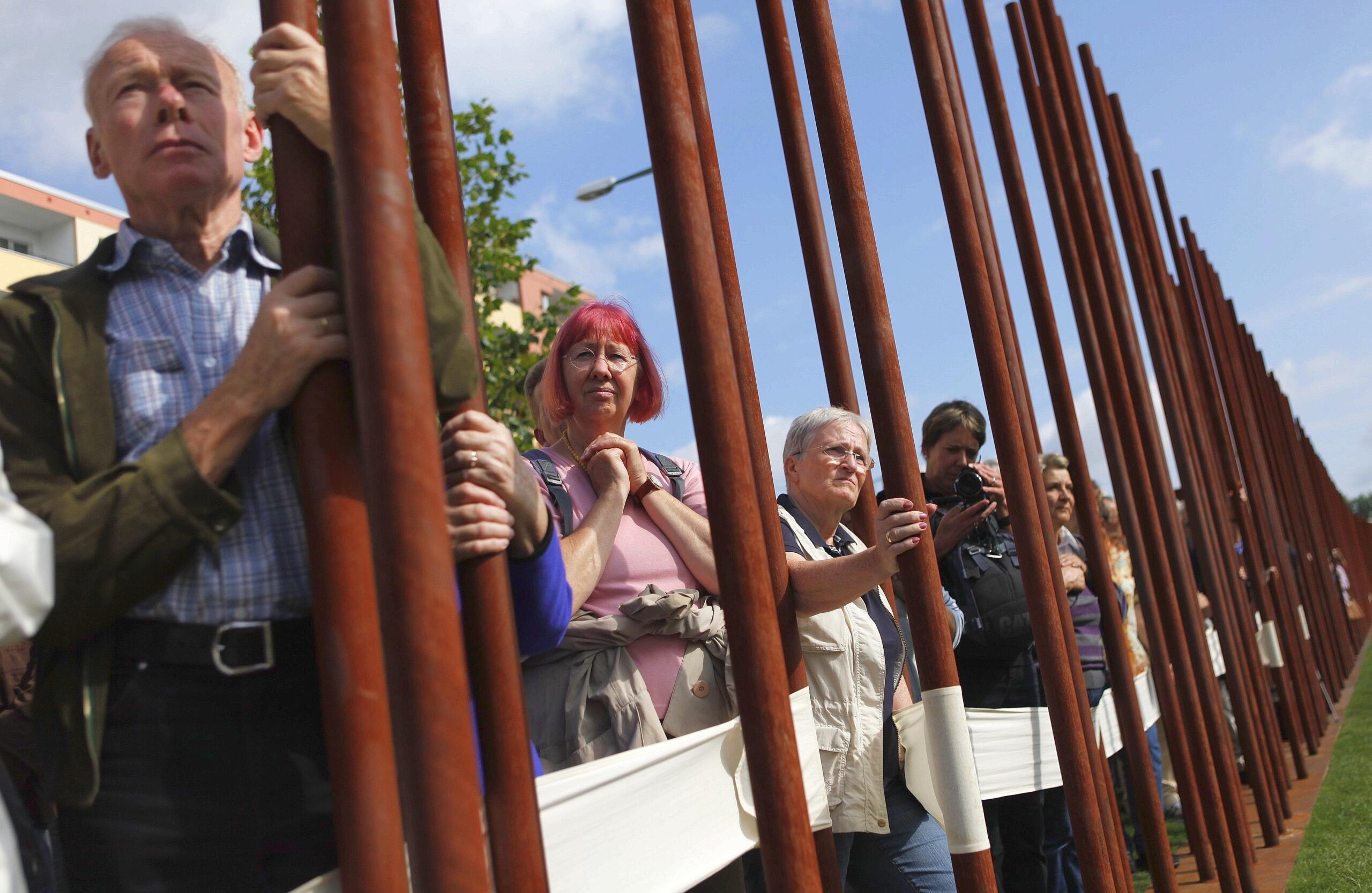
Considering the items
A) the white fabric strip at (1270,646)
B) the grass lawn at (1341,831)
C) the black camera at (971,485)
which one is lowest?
the grass lawn at (1341,831)

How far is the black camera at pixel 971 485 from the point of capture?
3.18 meters

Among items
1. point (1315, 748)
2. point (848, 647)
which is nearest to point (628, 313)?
point (848, 647)

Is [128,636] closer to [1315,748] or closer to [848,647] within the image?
[848,647]

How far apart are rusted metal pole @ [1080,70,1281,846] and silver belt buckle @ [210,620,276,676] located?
5.02m

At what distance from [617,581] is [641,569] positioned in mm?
58

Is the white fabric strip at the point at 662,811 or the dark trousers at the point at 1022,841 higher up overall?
the white fabric strip at the point at 662,811

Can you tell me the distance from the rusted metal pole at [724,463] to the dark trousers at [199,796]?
0.56m

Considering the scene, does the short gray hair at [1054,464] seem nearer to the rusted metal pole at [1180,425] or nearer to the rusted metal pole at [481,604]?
the rusted metal pole at [1180,425]

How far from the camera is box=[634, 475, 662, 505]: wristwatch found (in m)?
2.41

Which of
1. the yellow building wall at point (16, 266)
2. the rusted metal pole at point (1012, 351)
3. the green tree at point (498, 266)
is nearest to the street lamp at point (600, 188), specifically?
the green tree at point (498, 266)

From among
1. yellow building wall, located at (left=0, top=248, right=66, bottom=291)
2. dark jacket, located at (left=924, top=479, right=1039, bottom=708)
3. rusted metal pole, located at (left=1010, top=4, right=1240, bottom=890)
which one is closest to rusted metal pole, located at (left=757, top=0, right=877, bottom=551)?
dark jacket, located at (left=924, top=479, right=1039, bottom=708)

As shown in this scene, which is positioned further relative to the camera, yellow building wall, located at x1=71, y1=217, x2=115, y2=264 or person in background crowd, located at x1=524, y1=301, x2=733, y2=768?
yellow building wall, located at x1=71, y1=217, x2=115, y2=264

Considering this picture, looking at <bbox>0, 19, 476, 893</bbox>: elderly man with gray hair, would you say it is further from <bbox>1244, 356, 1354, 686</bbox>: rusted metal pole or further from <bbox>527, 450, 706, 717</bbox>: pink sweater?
<bbox>1244, 356, 1354, 686</bbox>: rusted metal pole

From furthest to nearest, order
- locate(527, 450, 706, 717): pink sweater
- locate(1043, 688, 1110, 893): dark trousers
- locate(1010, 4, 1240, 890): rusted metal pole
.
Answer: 1. locate(1010, 4, 1240, 890): rusted metal pole
2. locate(1043, 688, 1110, 893): dark trousers
3. locate(527, 450, 706, 717): pink sweater
